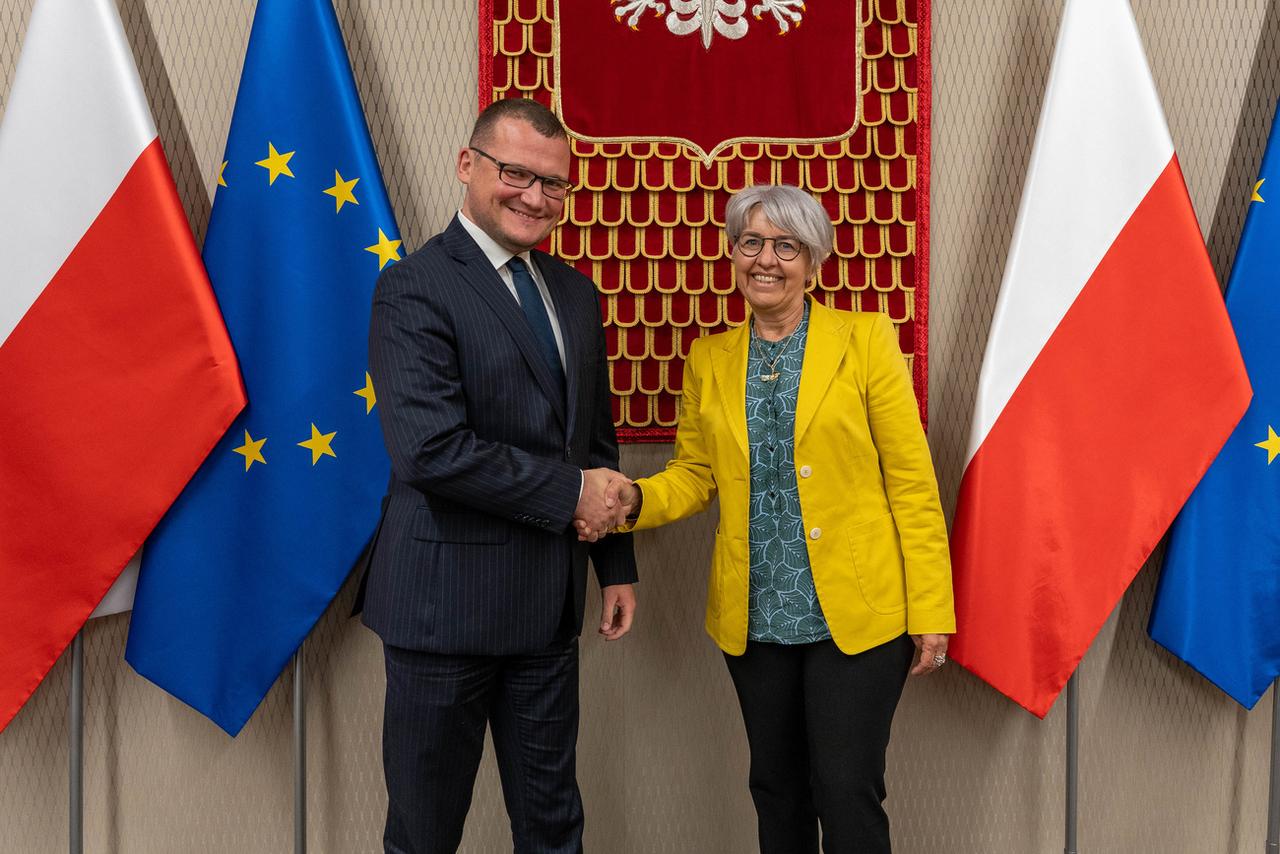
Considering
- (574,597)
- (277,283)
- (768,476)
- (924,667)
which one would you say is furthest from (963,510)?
(277,283)

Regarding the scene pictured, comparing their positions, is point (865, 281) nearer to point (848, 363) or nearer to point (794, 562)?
point (848, 363)

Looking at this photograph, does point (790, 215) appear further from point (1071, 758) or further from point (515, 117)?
point (1071, 758)

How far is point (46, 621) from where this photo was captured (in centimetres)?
171

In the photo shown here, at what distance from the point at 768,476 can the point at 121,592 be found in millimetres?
1247

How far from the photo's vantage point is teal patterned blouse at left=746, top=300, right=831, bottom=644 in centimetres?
150

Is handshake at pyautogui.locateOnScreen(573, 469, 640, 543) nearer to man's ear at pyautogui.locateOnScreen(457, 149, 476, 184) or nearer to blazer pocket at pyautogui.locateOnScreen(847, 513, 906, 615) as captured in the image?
blazer pocket at pyautogui.locateOnScreen(847, 513, 906, 615)

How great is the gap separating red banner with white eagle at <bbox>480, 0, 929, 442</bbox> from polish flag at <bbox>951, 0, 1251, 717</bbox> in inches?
9.2

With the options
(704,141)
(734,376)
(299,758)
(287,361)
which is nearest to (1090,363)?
(734,376)

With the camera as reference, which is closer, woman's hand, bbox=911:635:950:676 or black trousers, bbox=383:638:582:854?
black trousers, bbox=383:638:582:854

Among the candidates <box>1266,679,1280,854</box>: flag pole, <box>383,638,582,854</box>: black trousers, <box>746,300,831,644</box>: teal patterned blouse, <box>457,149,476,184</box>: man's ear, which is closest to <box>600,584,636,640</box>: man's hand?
<box>383,638,582,854</box>: black trousers

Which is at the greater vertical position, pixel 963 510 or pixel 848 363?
pixel 848 363

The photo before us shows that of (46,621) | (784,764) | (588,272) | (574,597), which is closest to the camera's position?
(574,597)

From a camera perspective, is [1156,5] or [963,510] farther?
[1156,5]

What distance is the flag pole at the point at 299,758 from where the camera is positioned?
1.83m
